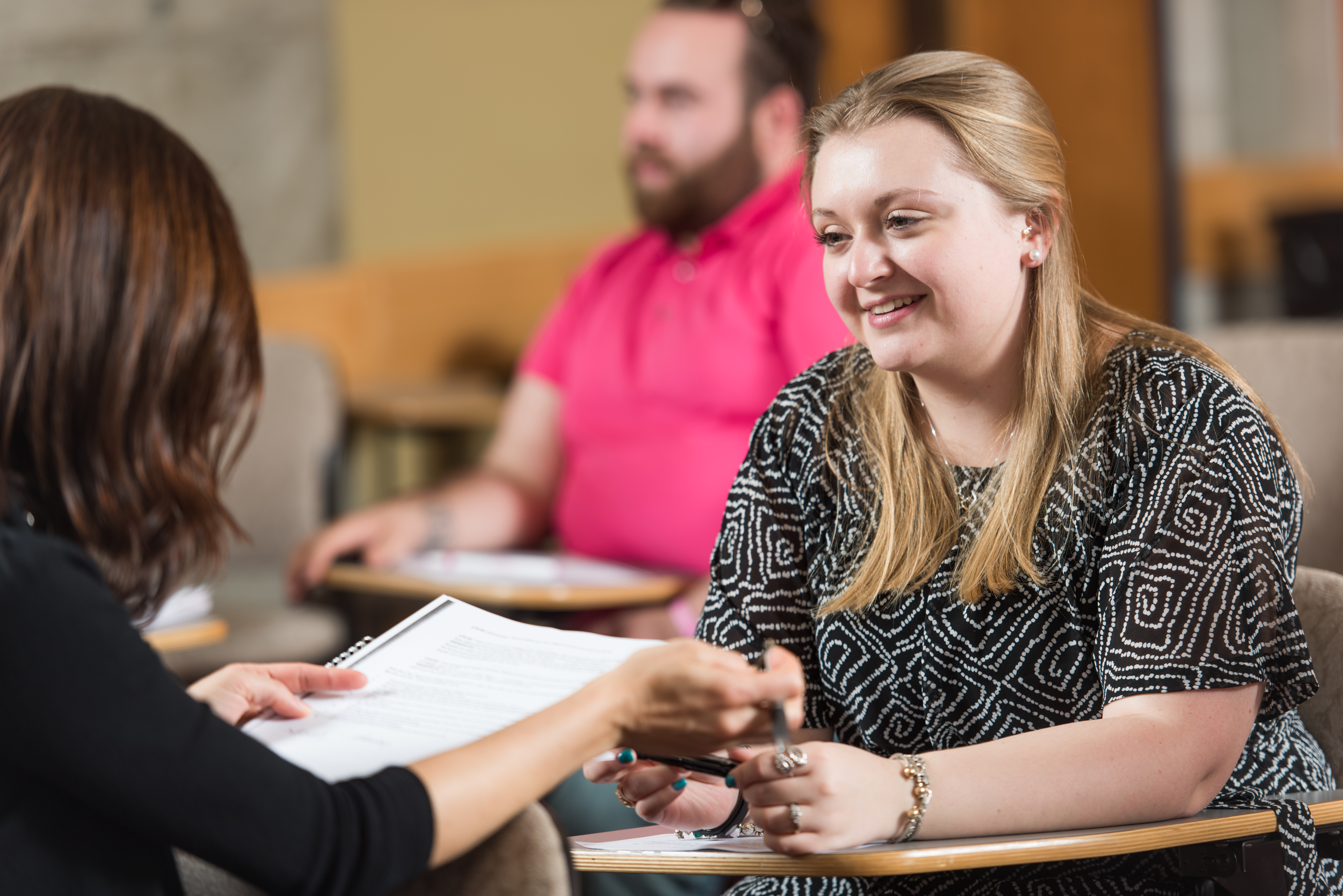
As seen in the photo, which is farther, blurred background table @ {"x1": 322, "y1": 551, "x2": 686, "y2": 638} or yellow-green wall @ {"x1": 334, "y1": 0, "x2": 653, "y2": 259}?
yellow-green wall @ {"x1": 334, "y1": 0, "x2": 653, "y2": 259}

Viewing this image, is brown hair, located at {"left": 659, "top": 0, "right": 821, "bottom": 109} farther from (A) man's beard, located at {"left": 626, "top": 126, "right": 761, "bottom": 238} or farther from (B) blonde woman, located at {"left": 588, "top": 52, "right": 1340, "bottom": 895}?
(B) blonde woman, located at {"left": 588, "top": 52, "right": 1340, "bottom": 895}

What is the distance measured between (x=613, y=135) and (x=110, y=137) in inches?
135

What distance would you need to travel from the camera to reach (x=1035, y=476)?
111 cm

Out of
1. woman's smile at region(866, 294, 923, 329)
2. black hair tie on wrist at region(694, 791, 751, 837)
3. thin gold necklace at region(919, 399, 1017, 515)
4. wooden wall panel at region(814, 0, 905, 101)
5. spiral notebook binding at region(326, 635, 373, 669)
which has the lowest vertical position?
black hair tie on wrist at region(694, 791, 751, 837)

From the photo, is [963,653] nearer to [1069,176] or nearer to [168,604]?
[1069,176]

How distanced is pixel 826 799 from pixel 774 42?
165 centimetres

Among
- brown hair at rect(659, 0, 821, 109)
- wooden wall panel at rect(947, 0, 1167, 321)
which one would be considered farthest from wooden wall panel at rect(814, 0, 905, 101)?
brown hair at rect(659, 0, 821, 109)

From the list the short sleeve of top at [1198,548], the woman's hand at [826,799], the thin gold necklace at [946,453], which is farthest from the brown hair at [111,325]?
the short sleeve of top at [1198,548]

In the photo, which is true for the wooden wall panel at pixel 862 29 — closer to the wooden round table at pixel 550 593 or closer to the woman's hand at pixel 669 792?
the wooden round table at pixel 550 593

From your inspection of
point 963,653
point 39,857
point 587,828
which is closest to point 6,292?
point 39,857

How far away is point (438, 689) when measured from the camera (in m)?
0.94

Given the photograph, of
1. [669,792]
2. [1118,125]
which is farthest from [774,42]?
[1118,125]

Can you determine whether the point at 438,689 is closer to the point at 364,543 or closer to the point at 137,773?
the point at 137,773

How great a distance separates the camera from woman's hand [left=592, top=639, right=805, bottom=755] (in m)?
0.87
